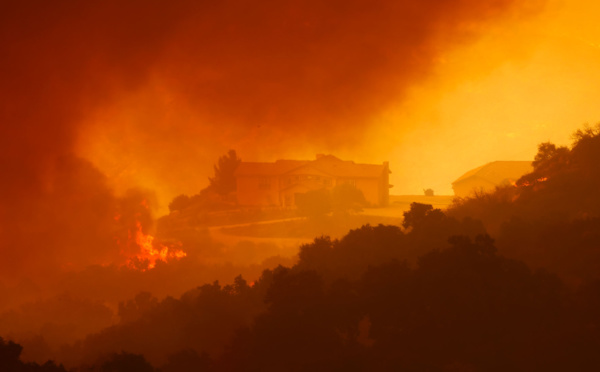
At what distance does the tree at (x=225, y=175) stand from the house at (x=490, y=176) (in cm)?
2208

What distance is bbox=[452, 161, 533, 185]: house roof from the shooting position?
3697 cm

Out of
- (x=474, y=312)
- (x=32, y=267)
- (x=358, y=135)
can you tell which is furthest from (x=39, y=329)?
(x=358, y=135)

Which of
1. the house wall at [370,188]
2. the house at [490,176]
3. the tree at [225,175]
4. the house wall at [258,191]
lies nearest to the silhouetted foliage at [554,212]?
the house at [490,176]

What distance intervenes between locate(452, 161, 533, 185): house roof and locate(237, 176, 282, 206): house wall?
16.4 metres

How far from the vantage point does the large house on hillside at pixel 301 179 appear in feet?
137

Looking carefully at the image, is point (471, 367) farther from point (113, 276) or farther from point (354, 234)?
point (113, 276)

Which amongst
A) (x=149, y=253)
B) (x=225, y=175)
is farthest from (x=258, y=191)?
(x=149, y=253)

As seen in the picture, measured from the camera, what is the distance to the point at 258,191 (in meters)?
43.4

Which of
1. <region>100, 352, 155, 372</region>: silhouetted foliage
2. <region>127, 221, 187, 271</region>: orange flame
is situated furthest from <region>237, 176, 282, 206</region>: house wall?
<region>100, 352, 155, 372</region>: silhouetted foliage

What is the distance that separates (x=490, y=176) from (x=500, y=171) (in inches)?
40.6

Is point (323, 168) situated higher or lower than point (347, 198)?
higher

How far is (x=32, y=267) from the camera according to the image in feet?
116

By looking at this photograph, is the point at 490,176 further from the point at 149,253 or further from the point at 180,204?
the point at 180,204

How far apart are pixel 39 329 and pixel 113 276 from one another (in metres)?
5.91
